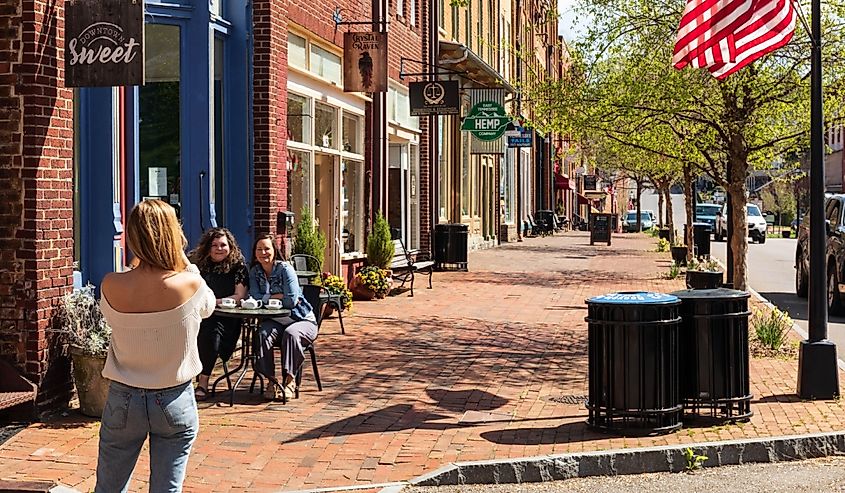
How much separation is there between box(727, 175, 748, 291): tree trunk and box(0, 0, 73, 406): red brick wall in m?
8.92

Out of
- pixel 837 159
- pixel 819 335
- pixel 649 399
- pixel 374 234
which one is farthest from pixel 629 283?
pixel 837 159

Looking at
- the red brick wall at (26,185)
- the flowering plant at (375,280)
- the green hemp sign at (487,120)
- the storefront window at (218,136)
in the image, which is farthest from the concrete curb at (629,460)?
the green hemp sign at (487,120)

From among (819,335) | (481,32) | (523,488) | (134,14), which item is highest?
(481,32)

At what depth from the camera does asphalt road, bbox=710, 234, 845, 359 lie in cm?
1528

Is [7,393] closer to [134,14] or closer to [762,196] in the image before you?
[134,14]

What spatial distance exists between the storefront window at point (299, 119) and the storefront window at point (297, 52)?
0.42 metres

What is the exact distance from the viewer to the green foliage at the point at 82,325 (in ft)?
27.1

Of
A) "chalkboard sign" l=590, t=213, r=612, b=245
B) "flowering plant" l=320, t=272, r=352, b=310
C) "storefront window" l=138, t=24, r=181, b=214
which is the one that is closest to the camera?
"storefront window" l=138, t=24, r=181, b=214

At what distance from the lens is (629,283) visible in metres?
21.8

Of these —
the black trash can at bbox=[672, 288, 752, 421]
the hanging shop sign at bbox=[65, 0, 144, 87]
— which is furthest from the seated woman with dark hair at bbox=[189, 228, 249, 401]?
the black trash can at bbox=[672, 288, 752, 421]

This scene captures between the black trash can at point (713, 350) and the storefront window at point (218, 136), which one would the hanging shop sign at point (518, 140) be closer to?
the storefront window at point (218, 136)

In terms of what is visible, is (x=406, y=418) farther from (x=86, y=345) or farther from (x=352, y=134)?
(x=352, y=134)

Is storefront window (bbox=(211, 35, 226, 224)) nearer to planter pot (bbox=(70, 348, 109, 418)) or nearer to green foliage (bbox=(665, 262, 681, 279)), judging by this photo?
planter pot (bbox=(70, 348, 109, 418))

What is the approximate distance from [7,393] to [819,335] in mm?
6323
